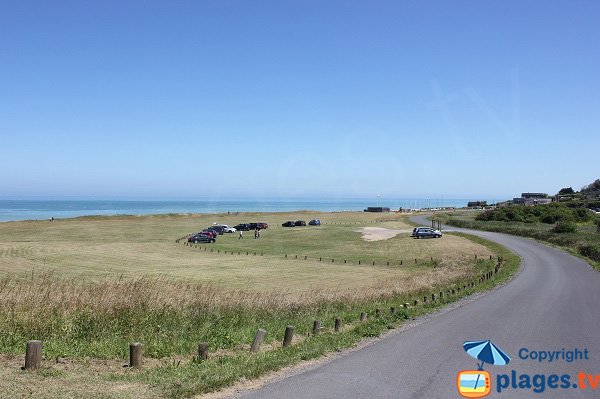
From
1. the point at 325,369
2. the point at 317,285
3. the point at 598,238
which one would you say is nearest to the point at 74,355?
the point at 325,369

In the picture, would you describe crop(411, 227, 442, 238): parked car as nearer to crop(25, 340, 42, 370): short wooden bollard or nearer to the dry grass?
the dry grass

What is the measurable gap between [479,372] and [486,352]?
2.27 meters

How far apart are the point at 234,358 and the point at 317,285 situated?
2361cm

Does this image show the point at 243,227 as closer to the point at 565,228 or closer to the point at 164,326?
the point at 565,228

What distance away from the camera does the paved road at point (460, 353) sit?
30.8ft

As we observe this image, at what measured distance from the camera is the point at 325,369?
10883mm

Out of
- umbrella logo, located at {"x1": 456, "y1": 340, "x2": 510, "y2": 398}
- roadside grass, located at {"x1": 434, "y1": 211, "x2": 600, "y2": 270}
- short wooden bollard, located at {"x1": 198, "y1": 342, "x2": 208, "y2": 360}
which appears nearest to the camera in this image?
umbrella logo, located at {"x1": 456, "y1": 340, "x2": 510, "y2": 398}

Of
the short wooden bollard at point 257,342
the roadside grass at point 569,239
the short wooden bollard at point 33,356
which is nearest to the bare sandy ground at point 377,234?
the roadside grass at point 569,239

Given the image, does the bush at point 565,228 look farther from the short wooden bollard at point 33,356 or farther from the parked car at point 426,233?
the short wooden bollard at point 33,356

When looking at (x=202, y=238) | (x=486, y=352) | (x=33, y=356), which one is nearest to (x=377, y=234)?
(x=202, y=238)

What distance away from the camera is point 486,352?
1288 cm

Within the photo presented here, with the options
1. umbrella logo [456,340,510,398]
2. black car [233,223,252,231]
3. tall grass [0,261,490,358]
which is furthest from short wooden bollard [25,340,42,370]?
black car [233,223,252,231]

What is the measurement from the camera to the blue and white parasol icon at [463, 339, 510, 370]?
11.8m

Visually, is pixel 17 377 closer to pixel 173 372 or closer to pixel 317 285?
pixel 173 372
